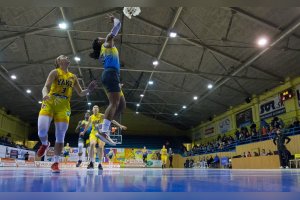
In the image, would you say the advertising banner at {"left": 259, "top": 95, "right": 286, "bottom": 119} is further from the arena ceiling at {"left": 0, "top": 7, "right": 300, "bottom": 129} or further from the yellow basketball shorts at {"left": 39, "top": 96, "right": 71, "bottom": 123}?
the yellow basketball shorts at {"left": 39, "top": 96, "right": 71, "bottom": 123}

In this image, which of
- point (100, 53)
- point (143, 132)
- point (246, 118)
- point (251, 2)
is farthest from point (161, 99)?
point (251, 2)

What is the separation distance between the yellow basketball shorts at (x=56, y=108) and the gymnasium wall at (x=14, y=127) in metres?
26.4

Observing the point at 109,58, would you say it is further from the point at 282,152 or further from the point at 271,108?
the point at 271,108

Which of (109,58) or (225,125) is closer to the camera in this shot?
(109,58)

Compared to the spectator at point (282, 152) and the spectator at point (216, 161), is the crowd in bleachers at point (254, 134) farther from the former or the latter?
the spectator at point (216, 161)

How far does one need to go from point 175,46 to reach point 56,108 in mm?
13306

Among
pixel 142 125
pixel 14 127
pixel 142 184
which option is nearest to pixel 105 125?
pixel 142 184

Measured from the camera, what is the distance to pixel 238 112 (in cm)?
2516

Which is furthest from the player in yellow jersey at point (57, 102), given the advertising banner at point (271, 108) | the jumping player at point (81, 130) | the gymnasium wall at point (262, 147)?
the advertising banner at point (271, 108)

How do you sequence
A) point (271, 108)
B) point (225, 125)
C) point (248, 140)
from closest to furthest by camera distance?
point (248, 140)
point (271, 108)
point (225, 125)

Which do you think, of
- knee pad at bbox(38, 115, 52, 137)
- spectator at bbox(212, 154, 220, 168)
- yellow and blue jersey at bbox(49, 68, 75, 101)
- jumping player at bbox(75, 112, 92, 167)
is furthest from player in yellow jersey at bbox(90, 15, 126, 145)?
spectator at bbox(212, 154, 220, 168)

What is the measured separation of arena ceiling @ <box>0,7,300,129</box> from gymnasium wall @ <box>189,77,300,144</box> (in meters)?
0.60

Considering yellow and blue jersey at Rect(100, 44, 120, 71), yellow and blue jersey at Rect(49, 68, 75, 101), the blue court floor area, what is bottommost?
the blue court floor area

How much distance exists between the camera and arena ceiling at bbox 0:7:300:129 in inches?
517
